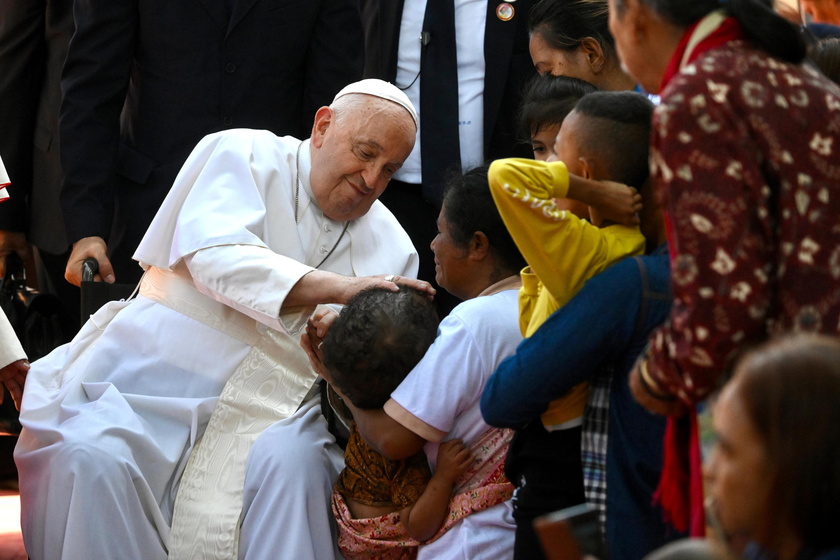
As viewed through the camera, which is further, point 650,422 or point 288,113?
point 288,113

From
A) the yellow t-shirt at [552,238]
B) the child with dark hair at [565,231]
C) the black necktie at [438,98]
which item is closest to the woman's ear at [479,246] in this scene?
the child with dark hair at [565,231]

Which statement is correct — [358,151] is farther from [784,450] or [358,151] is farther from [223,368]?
[784,450]

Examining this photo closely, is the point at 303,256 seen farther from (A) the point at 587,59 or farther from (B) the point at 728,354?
(B) the point at 728,354

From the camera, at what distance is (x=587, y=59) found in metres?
4.02

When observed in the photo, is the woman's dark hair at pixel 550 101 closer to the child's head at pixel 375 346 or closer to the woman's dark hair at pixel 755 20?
the child's head at pixel 375 346

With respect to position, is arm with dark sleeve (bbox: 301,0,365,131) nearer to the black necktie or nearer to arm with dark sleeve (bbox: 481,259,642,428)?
the black necktie

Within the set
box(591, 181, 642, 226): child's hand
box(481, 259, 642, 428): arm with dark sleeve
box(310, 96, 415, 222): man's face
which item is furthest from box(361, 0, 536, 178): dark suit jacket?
box(481, 259, 642, 428): arm with dark sleeve

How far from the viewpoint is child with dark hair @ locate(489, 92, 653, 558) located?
94.2 inches

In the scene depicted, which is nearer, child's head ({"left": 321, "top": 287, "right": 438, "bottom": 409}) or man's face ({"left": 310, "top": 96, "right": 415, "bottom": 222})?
child's head ({"left": 321, "top": 287, "right": 438, "bottom": 409})

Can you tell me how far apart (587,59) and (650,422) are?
186 cm

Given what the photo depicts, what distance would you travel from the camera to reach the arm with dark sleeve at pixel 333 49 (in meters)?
4.99

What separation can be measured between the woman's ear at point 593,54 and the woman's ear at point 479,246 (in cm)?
107

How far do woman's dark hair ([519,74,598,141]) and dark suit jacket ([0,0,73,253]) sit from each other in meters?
2.55

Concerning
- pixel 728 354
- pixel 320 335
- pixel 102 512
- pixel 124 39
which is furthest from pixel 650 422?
pixel 124 39
